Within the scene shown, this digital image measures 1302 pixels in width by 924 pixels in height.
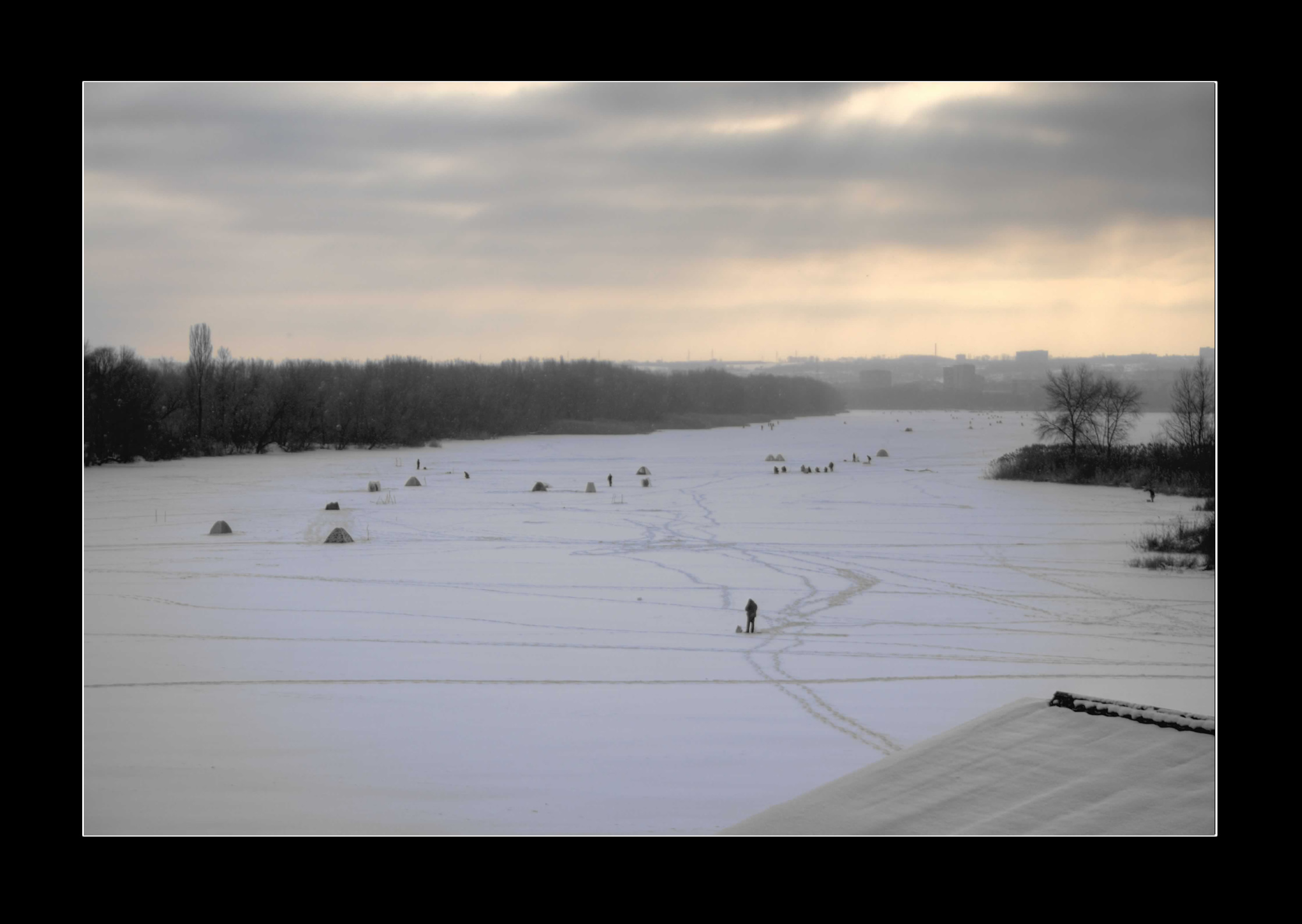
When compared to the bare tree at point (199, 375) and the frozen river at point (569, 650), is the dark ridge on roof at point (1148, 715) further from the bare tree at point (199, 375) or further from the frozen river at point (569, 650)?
the bare tree at point (199, 375)

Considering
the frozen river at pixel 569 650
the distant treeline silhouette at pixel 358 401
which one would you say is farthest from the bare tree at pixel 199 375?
the frozen river at pixel 569 650

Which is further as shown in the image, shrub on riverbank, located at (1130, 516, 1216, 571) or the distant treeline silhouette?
the distant treeline silhouette

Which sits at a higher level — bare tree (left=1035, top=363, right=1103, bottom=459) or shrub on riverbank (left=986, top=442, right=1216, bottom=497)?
bare tree (left=1035, top=363, right=1103, bottom=459)

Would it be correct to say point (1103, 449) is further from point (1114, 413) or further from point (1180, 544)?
point (1180, 544)

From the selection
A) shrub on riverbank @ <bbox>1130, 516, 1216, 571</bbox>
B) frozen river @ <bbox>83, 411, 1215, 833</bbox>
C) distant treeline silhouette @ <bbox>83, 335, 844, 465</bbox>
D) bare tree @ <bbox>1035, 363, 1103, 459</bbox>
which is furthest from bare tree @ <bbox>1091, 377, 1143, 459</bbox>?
distant treeline silhouette @ <bbox>83, 335, 844, 465</bbox>

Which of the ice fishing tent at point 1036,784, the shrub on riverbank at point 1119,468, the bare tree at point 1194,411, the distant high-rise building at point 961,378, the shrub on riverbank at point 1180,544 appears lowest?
the shrub on riverbank at point 1180,544

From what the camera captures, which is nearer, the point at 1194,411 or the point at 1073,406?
the point at 1194,411

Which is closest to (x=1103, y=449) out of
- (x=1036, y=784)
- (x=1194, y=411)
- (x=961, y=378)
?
(x=961, y=378)

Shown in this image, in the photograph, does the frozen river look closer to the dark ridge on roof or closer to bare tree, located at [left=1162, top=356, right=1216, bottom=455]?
bare tree, located at [left=1162, top=356, right=1216, bottom=455]
